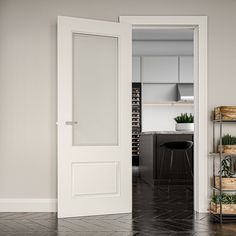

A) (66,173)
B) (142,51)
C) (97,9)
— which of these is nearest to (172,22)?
(97,9)

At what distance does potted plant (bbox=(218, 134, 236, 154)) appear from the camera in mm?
4715

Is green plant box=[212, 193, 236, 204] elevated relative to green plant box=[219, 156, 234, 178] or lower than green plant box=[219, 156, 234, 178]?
lower

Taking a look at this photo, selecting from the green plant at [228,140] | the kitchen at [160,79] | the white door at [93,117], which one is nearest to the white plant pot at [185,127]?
the kitchen at [160,79]

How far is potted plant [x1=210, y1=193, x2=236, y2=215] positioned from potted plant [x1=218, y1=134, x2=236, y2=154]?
1.55 ft

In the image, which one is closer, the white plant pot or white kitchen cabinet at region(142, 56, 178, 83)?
the white plant pot

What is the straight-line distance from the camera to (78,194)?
4.81 metres

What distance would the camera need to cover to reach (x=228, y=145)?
15.6 feet

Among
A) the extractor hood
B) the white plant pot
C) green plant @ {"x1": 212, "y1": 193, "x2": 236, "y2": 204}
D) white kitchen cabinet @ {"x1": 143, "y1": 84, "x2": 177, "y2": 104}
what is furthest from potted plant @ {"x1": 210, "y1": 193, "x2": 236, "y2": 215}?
white kitchen cabinet @ {"x1": 143, "y1": 84, "x2": 177, "y2": 104}

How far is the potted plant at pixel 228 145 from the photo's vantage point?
4715 millimetres

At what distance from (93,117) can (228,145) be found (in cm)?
148

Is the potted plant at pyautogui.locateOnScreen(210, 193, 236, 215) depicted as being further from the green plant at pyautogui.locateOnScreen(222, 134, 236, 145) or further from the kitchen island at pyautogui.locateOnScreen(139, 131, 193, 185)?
the kitchen island at pyautogui.locateOnScreen(139, 131, 193, 185)

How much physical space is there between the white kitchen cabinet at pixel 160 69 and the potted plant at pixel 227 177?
224 inches

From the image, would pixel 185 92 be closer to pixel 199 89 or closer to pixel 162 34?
pixel 162 34

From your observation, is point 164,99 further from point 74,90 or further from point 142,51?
point 74,90
